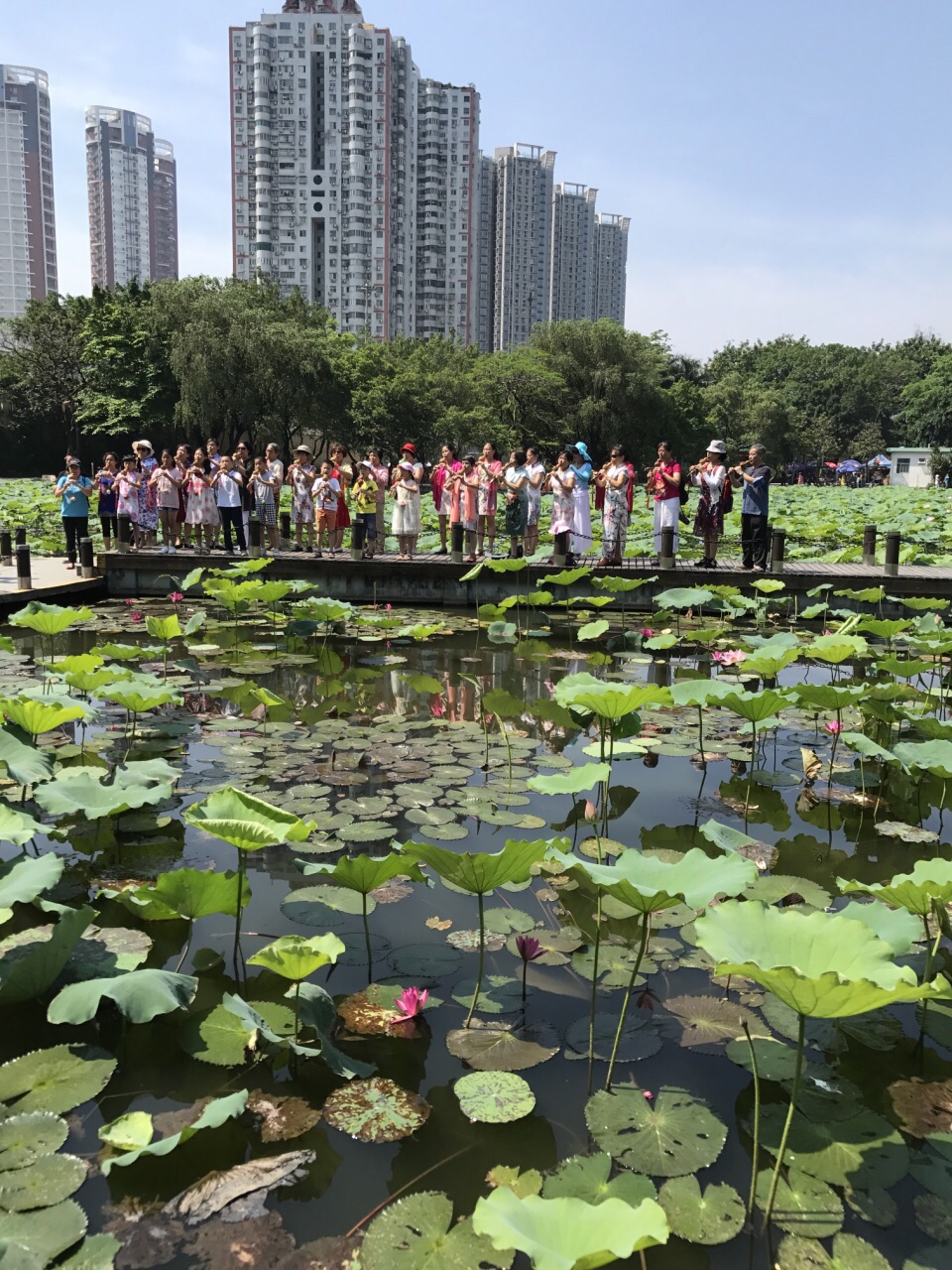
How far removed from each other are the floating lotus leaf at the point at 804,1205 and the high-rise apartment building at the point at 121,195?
103m

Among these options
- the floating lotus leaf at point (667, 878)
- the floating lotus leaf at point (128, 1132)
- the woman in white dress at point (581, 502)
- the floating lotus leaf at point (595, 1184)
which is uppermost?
the woman in white dress at point (581, 502)

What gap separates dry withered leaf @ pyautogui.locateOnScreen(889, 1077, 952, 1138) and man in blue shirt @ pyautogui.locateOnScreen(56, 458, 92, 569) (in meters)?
9.66

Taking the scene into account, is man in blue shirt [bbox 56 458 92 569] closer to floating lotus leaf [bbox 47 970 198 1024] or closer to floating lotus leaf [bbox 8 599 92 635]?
floating lotus leaf [bbox 8 599 92 635]

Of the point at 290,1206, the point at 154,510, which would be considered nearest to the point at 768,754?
the point at 290,1206

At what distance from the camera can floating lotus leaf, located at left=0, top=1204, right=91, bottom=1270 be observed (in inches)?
63.5

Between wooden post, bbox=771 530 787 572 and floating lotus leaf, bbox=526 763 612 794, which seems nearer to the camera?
floating lotus leaf, bbox=526 763 612 794

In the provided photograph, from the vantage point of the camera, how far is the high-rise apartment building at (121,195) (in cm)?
9469

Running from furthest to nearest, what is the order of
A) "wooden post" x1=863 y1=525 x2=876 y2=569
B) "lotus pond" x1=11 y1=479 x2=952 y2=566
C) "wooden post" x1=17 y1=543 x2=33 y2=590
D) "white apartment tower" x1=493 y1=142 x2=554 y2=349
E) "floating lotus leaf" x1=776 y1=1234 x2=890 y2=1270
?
"white apartment tower" x1=493 y1=142 x2=554 y2=349 → "lotus pond" x1=11 y1=479 x2=952 y2=566 → "wooden post" x1=863 y1=525 x2=876 y2=569 → "wooden post" x1=17 y1=543 x2=33 y2=590 → "floating lotus leaf" x1=776 y1=1234 x2=890 y2=1270

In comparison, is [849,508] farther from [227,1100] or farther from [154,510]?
[227,1100]

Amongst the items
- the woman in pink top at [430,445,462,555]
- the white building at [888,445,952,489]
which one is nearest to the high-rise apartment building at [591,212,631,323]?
the white building at [888,445,952,489]

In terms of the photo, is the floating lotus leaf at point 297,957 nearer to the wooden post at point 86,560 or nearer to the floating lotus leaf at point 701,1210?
the floating lotus leaf at point 701,1210

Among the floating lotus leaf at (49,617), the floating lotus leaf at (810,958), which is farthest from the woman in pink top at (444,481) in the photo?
the floating lotus leaf at (810,958)

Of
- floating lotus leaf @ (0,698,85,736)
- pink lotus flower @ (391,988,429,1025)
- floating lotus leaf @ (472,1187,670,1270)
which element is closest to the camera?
floating lotus leaf @ (472,1187,670,1270)

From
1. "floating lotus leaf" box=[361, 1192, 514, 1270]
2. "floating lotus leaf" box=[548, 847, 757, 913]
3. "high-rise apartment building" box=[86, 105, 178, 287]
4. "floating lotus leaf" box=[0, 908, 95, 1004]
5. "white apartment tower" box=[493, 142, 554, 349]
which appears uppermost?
"high-rise apartment building" box=[86, 105, 178, 287]
